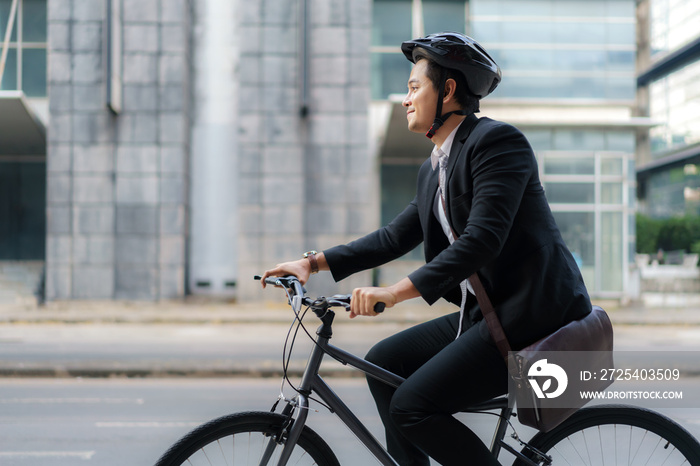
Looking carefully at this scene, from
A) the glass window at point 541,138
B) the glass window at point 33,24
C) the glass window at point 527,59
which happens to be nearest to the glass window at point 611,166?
the glass window at point 541,138

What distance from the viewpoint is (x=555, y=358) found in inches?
81.4

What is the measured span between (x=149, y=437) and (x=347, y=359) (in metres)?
3.07

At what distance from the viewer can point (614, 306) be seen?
16141 millimetres

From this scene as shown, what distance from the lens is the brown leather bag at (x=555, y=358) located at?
6.77ft

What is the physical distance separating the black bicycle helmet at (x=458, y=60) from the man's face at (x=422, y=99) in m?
0.03

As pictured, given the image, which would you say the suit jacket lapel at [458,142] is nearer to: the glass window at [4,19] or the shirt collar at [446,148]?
the shirt collar at [446,148]

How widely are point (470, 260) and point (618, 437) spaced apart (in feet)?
2.88

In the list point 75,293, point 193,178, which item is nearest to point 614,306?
point 193,178

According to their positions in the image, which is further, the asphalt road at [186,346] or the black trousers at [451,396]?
the asphalt road at [186,346]

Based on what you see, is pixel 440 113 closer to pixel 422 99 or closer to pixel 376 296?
pixel 422 99

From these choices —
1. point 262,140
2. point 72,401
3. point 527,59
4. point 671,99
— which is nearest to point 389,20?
point 527,59

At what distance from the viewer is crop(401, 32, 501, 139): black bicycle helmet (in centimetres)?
222

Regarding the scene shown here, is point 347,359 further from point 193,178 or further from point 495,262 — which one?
point 193,178

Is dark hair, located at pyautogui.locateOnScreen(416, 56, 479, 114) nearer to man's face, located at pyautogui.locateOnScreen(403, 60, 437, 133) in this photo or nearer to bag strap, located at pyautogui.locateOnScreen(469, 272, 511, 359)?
man's face, located at pyautogui.locateOnScreen(403, 60, 437, 133)
